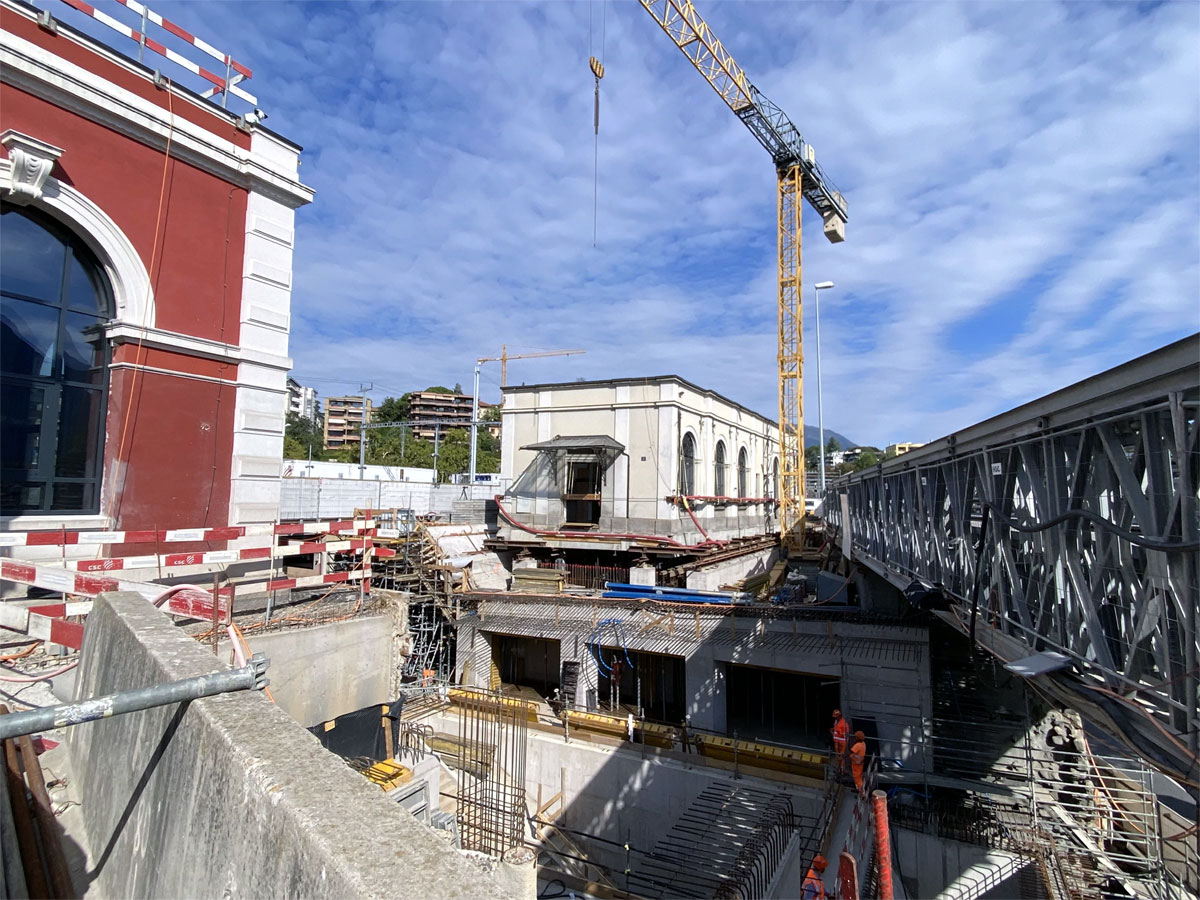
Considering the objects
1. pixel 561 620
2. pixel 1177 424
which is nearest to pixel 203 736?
pixel 1177 424

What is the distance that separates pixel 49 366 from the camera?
9.13 metres

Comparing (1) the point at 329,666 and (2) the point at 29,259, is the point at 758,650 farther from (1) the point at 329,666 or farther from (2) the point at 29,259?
(2) the point at 29,259

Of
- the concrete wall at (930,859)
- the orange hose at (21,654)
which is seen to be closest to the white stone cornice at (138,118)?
the orange hose at (21,654)

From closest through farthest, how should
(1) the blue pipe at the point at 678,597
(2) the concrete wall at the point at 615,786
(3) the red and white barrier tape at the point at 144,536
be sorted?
(3) the red and white barrier tape at the point at 144,536
(2) the concrete wall at the point at 615,786
(1) the blue pipe at the point at 678,597

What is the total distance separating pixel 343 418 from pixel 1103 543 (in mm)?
125374

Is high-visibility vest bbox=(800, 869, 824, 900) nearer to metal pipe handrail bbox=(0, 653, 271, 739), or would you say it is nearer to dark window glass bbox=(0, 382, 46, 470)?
metal pipe handrail bbox=(0, 653, 271, 739)

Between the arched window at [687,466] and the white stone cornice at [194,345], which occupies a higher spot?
the white stone cornice at [194,345]

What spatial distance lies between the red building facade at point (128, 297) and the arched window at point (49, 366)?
→ 0.02 meters

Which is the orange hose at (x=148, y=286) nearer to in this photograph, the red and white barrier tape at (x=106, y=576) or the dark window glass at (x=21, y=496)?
the dark window glass at (x=21, y=496)

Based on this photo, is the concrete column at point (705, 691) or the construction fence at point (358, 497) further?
the construction fence at point (358, 497)

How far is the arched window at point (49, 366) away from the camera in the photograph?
8711mm

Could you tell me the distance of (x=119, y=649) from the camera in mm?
3945

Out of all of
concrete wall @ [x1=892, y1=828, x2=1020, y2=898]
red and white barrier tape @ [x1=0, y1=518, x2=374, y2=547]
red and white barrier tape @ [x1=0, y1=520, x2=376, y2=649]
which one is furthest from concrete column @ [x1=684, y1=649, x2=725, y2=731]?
red and white barrier tape @ [x1=0, y1=518, x2=374, y2=547]

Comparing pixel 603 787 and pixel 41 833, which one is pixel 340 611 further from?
pixel 41 833
